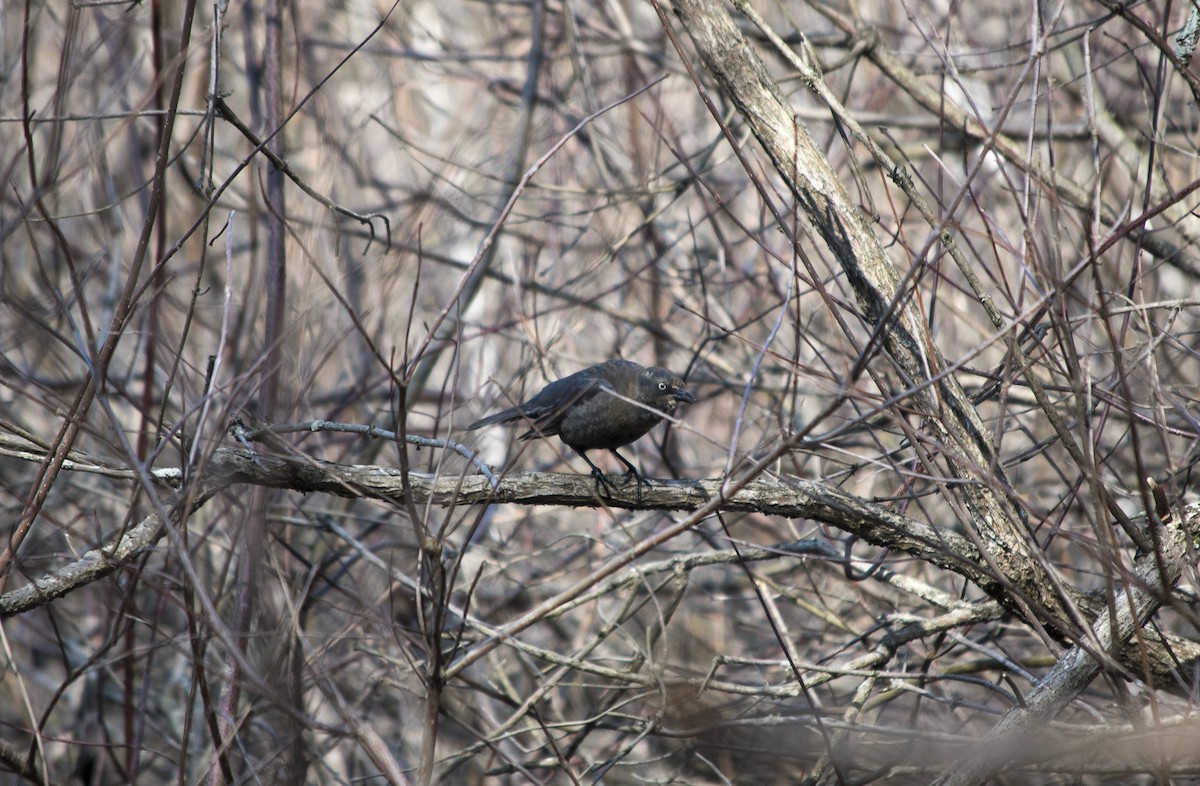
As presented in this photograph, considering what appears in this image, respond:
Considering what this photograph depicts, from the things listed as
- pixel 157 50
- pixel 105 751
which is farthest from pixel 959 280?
pixel 105 751

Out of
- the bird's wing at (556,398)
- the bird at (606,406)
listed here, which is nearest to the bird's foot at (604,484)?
the bird at (606,406)

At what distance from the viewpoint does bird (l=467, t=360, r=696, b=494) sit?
14.1ft

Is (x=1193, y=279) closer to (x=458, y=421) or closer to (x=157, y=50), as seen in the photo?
(x=458, y=421)

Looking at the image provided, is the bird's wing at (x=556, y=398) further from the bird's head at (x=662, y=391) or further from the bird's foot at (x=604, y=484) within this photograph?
the bird's foot at (x=604, y=484)

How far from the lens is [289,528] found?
Answer: 6.04 meters

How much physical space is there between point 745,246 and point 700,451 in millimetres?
1984

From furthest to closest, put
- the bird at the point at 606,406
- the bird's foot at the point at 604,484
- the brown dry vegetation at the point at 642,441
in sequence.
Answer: the bird at the point at 606,406 < the bird's foot at the point at 604,484 < the brown dry vegetation at the point at 642,441

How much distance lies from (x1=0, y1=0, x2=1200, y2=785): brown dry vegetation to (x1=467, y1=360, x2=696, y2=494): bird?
40 cm

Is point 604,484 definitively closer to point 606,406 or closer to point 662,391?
point 606,406

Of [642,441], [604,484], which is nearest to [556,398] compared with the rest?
[604,484]

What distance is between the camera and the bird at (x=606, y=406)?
4309mm

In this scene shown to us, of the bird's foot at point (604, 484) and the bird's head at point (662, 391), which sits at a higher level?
the bird's head at point (662, 391)

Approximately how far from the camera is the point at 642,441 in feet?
26.7

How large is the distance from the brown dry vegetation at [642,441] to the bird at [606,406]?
1.31ft
